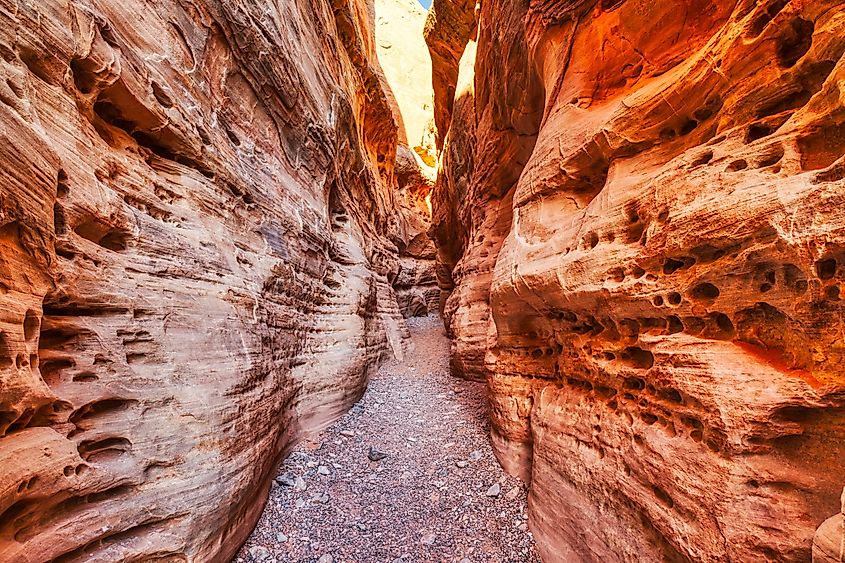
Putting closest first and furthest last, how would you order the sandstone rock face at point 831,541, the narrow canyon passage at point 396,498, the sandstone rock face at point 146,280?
1. the sandstone rock face at point 831,541
2. the sandstone rock face at point 146,280
3. the narrow canyon passage at point 396,498

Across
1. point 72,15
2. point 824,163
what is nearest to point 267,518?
point 72,15

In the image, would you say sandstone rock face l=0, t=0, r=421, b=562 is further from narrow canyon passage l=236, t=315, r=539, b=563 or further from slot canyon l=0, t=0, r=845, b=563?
narrow canyon passage l=236, t=315, r=539, b=563

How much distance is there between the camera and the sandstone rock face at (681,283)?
207 cm

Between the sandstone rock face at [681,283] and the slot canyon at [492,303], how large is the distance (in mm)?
21

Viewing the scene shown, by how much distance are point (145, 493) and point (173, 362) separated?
1089 millimetres

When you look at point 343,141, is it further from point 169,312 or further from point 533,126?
point 169,312

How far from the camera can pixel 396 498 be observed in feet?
14.5

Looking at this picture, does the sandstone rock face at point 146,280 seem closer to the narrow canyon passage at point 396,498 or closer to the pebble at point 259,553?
the pebble at point 259,553

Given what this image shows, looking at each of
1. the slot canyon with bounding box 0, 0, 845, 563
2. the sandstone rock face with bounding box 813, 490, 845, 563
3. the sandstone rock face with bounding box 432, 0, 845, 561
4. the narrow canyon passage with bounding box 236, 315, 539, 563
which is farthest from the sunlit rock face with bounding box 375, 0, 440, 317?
the sandstone rock face with bounding box 813, 490, 845, 563

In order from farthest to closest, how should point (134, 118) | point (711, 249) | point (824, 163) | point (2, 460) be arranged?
point (134, 118) → point (711, 249) → point (824, 163) → point (2, 460)

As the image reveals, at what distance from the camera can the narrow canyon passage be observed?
3.65 m

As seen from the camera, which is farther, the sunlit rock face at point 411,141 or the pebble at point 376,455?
the sunlit rock face at point 411,141

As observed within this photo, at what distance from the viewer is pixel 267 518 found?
395 centimetres

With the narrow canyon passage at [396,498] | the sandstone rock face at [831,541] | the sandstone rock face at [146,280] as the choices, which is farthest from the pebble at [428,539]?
the sandstone rock face at [831,541]
